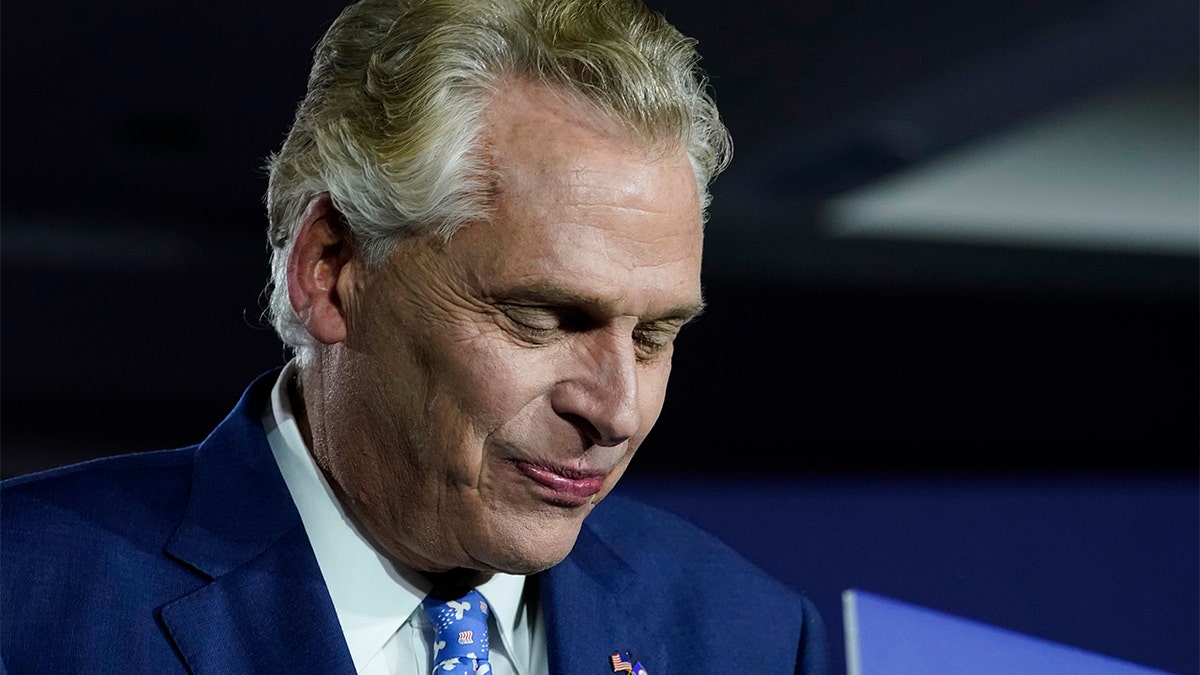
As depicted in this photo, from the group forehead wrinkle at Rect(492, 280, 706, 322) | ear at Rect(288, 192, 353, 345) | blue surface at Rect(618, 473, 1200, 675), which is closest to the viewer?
forehead wrinkle at Rect(492, 280, 706, 322)

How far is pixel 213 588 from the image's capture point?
148cm

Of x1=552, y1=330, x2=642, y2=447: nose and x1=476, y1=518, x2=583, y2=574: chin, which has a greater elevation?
x1=552, y1=330, x2=642, y2=447: nose

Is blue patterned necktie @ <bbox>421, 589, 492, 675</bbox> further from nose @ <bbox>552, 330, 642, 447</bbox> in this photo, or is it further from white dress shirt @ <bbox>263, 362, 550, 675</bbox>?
nose @ <bbox>552, 330, 642, 447</bbox>

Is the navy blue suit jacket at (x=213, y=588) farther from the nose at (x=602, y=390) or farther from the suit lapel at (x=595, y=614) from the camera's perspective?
the nose at (x=602, y=390)

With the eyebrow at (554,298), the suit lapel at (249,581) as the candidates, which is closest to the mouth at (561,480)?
the eyebrow at (554,298)

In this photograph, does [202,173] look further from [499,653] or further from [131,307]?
[499,653]

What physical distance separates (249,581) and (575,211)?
1.85 ft

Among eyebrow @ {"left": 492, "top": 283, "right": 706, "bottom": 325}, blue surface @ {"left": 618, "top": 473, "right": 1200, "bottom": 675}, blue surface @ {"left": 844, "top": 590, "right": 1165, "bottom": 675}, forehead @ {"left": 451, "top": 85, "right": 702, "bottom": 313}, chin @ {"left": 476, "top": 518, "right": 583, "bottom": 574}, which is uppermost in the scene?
forehead @ {"left": 451, "top": 85, "right": 702, "bottom": 313}

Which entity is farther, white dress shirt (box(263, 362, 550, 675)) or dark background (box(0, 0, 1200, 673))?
dark background (box(0, 0, 1200, 673))

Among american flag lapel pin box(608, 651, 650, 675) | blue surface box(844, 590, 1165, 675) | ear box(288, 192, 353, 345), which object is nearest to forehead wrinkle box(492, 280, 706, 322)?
ear box(288, 192, 353, 345)

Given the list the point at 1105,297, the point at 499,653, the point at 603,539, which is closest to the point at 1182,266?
the point at 1105,297

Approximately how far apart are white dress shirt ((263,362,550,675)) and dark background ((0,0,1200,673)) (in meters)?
1.00

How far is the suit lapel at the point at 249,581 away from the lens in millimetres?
1456

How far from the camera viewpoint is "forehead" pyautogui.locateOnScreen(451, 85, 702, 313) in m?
1.39
